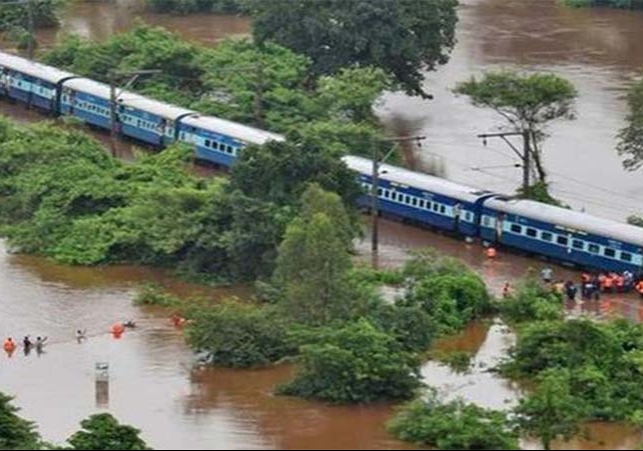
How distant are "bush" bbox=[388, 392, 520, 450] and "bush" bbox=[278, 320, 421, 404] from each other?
183 centimetres

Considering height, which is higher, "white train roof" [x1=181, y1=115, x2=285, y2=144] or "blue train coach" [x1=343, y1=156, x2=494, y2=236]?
"white train roof" [x1=181, y1=115, x2=285, y2=144]

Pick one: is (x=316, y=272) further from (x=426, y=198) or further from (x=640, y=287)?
(x=426, y=198)

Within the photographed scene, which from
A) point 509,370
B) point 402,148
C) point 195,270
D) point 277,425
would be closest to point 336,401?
point 277,425

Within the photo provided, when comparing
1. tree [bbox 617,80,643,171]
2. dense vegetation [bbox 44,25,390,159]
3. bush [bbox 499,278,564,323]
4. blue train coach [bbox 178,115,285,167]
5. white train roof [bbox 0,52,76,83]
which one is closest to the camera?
bush [bbox 499,278,564,323]

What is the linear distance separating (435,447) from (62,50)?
35.7 m

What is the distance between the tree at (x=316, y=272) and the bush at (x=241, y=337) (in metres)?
0.49

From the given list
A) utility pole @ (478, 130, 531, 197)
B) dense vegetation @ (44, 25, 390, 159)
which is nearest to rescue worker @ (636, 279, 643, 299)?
utility pole @ (478, 130, 531, 197)

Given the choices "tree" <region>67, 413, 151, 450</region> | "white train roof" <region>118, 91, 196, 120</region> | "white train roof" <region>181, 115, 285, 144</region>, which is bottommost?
"tree" <region>67, 413, 151, 450</region>

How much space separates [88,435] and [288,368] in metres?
6.95

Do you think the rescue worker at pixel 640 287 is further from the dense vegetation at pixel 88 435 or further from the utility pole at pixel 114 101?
the utility pole at pixel 114 101

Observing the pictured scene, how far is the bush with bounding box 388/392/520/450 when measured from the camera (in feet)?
107

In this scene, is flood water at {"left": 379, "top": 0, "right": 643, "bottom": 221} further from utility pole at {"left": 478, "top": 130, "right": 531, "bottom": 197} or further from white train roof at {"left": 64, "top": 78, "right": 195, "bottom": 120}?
white train roof at {"left": 64, "top": 78, "right": 195, "bottom": 120}

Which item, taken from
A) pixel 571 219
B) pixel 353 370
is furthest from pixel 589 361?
pixel 571 219

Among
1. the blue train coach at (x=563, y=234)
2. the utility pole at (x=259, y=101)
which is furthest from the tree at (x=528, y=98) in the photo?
the utility pole at (x=259, y=101)
